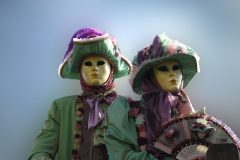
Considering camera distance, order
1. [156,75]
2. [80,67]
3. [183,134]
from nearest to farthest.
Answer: [183,134]
[156,75]
[80,67]

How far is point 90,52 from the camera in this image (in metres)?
3.37

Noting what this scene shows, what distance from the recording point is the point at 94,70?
→ 3.32 metres

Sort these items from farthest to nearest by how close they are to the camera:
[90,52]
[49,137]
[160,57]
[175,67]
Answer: [90,52] → [49,137] → [175,67] → [160,57]

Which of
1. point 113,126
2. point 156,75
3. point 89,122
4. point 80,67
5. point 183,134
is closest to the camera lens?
point 183,134

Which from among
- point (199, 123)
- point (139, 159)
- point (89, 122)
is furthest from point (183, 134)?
point (89, 122)

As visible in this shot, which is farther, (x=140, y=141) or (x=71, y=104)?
(x=71, y=104)

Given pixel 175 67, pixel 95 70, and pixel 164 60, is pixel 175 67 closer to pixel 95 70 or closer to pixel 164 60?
pixel 164 60

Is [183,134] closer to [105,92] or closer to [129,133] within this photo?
[129,133]

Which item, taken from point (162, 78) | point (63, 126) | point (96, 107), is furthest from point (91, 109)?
point (162, 78)

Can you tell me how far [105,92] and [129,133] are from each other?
74cm

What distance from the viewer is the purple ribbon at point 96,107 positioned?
3178mm

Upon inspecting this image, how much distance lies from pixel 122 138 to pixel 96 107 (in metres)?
0.66

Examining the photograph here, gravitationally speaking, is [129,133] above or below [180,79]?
below

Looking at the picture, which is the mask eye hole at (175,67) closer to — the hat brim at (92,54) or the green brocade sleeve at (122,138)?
the green brocade sleeve at (122,138)
